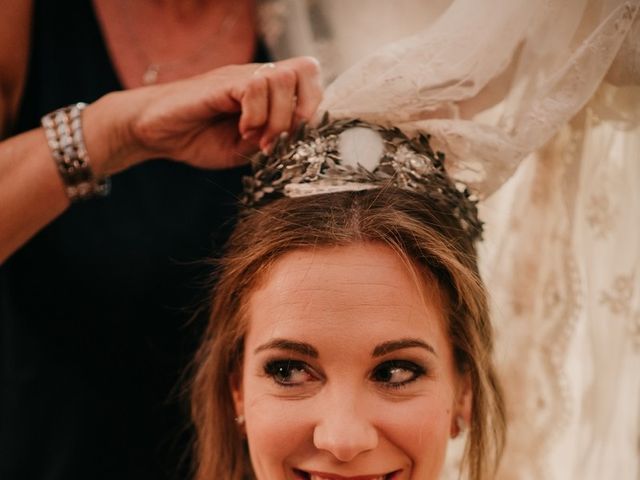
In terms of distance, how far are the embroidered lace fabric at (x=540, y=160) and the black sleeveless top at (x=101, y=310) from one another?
0.46 m

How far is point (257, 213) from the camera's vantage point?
1494mm

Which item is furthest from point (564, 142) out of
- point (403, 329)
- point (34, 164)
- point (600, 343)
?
point (34, 164)

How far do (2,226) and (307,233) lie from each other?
61 cm

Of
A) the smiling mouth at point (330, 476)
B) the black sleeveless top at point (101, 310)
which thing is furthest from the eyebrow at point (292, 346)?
the black sleeveless top at point (101, 310)

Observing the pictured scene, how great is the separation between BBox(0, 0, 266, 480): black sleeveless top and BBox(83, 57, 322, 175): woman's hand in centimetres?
28

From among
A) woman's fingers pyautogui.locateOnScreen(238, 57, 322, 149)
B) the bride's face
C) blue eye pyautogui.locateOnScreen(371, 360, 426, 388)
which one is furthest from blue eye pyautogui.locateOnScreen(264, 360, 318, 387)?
woman's fingers pyautogui.locateOnScreen(238, 57, 322, 149)

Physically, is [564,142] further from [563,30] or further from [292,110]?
[292,110]

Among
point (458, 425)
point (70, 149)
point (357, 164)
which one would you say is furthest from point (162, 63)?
point (458, 425)

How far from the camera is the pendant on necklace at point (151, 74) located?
71.3 inches

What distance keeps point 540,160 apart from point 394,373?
57cm

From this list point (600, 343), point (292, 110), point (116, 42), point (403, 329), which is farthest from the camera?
point (116, 42)

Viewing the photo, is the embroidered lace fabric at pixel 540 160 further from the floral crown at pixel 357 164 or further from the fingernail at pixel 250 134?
the fingernail at pixel 250 134

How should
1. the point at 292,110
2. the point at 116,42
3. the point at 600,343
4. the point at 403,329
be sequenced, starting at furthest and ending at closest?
1. the point at 116,42
2. the point at 600,343
3. the point at 292,110
4. the point at 403,329

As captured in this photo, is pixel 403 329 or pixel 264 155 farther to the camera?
pixel 264 155
